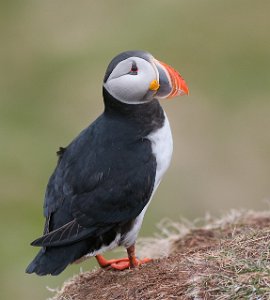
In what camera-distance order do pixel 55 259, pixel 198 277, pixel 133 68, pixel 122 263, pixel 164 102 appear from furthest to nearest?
pixel 164 102
pixel 122 263
pixel 133 68
pixel 55 259
pixel 198 277

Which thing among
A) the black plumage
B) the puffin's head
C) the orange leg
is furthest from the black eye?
the orange leg

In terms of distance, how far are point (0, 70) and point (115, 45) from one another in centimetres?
189

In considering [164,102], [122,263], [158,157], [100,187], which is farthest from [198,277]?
[164,102]

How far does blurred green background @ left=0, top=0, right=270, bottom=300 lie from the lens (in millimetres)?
13125

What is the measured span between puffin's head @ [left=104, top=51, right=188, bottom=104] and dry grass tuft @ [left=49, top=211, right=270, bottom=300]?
1001 millimetres

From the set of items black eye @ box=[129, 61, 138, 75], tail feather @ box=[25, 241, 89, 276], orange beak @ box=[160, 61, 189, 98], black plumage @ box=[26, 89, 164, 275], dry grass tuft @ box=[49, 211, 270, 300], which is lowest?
dry grass tuft @ box=[49, 211, 270, 300]

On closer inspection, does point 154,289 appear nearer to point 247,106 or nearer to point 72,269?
point 72,269

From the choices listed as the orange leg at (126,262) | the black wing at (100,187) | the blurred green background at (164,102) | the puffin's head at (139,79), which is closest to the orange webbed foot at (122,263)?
the orange leg at (126,262)

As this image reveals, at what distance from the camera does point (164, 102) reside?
47.1ft

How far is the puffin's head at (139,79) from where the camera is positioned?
21.9 ft

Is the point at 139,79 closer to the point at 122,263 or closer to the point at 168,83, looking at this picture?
the point at 168,83

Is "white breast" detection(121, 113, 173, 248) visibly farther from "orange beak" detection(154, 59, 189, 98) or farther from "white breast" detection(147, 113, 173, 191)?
"orange beak" detection(154, 59, 189, 98)

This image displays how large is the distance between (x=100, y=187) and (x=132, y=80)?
70 centimetres

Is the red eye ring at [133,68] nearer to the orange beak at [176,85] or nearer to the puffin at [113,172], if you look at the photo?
the puffin at [113,172]
